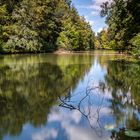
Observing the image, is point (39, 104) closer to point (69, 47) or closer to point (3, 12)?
point (3, 12)

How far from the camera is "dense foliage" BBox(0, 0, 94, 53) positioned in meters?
57.6

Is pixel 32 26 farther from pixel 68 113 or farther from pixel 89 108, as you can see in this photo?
pixel 68 113

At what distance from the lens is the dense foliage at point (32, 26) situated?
57.6 m

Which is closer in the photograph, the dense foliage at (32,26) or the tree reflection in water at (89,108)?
the tree reflection in water at (89,108)

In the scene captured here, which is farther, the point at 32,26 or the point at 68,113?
the point at 32,26

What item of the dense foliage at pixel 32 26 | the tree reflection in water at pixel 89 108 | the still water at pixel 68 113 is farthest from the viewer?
the dense foliage at pixel 32 26

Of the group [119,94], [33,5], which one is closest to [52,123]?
[119,94]

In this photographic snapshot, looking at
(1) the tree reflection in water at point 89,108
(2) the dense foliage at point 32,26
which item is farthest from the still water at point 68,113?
(2) the dense foliage at point 32,26

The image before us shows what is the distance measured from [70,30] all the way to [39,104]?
71.6 m

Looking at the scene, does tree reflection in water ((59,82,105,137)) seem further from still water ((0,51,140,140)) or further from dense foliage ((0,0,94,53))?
dense foliage ((0,0,94,53))

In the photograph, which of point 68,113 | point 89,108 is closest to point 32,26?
point 89,108

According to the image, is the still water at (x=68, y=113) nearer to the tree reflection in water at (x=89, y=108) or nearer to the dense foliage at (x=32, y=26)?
the tree reflection in water at (x=89, y=108)

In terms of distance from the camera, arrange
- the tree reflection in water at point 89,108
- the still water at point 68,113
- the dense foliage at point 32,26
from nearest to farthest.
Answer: the still water at point 68,113 → the tree reflection in water at point 89,108 → the dense foliage at point 32,26

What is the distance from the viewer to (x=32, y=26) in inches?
2514
